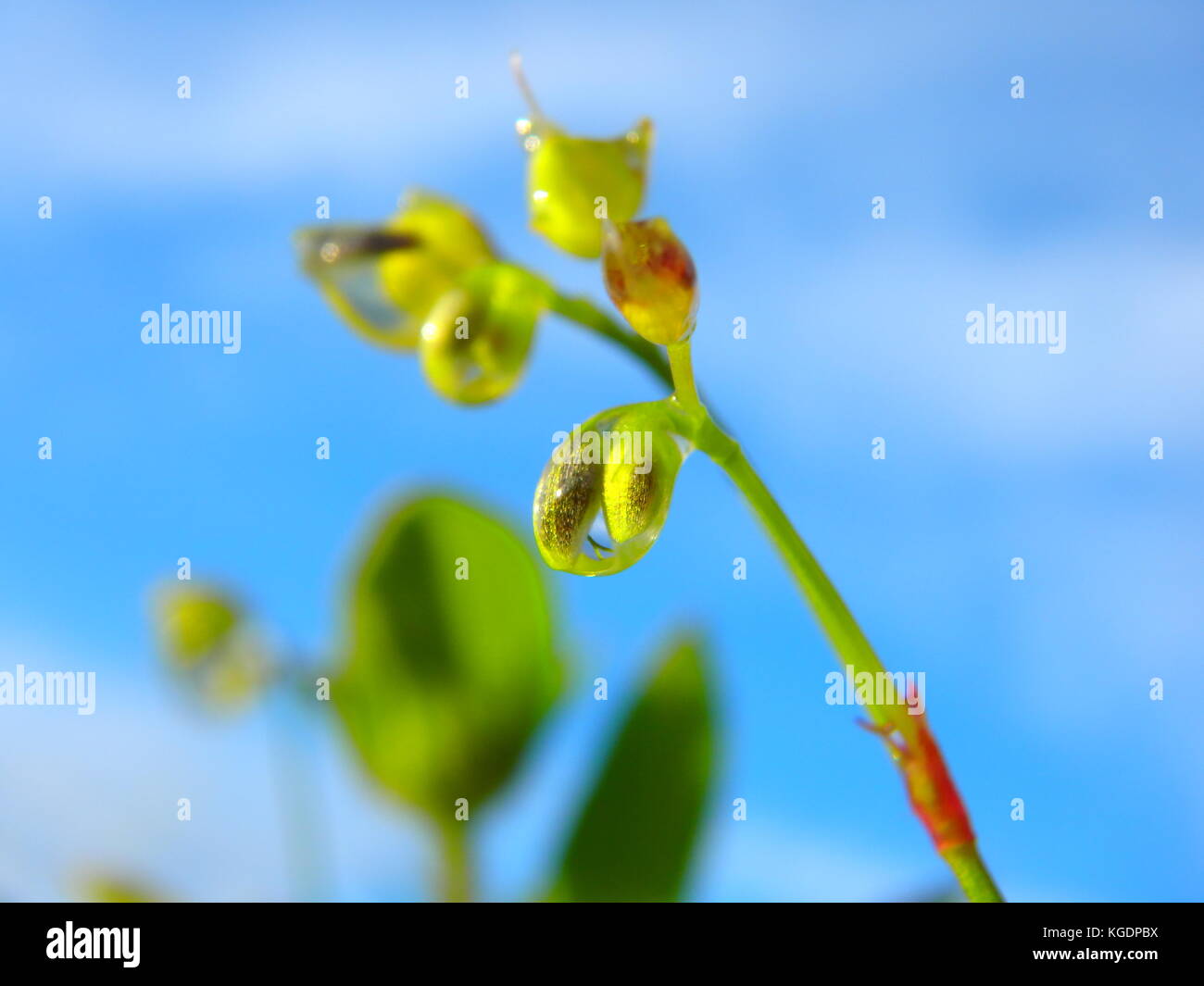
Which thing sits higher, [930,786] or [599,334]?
[599,334]

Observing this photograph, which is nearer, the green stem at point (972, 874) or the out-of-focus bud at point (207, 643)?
the green stem at point (972, 874)

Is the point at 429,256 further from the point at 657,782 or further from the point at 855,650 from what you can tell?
the point at 657,782

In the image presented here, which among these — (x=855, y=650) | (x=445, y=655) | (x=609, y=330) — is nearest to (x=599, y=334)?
(x=609, y=330)

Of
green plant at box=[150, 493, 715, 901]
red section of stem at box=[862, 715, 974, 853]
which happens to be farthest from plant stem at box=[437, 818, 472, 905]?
red section of stem at box=[862, 715, 974, 853]

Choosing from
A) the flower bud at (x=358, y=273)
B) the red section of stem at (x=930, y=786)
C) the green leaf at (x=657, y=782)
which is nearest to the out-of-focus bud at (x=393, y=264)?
the flower bud at (x=358, y=273)

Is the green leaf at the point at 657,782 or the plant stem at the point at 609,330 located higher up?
the plant stem at the point at 609,330

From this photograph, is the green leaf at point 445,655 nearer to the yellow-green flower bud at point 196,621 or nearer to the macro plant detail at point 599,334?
the yellow-green flower bud at point 196,621
